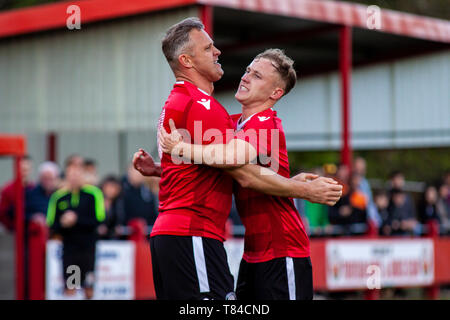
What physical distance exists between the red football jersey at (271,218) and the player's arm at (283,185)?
20 centimetres

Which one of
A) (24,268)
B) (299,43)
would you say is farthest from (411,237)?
(24,268)

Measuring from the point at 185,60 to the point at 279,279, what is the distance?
4.60 ft

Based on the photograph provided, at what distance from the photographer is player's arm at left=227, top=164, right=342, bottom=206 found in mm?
4820

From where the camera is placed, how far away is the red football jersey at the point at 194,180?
4816 millimetres

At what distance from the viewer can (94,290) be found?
1115 cm

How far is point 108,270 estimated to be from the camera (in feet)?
37.8

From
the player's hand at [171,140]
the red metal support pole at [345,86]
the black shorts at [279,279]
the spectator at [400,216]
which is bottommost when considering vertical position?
the black shorts at [279,279]

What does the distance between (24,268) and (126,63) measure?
4540 mm

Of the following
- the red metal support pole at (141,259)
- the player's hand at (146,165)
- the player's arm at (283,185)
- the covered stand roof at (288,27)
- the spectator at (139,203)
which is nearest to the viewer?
the player's arm at (283,185)

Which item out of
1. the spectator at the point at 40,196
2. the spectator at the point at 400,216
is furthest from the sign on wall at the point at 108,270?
the spectator at the point at 400,216

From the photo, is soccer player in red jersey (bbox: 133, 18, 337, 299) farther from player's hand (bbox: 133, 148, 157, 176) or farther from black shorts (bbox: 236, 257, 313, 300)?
player's hand (bbox: 133, 148, 157, 176)
